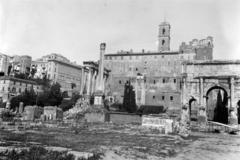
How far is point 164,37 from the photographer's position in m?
72.9

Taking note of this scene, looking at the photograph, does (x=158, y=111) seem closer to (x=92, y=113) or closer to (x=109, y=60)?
(x=109, y=60)

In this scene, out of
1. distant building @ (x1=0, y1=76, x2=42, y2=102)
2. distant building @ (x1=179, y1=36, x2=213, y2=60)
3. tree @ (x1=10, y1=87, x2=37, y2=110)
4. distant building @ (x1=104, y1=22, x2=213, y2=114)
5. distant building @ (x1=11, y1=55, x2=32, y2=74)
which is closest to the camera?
tree @ (x1=10, y1=87, x2=37, y2=110)

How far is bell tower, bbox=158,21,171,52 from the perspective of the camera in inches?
2847

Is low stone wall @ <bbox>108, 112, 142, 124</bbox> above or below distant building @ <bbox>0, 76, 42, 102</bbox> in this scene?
below

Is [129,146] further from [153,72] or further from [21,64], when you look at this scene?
[21,64]

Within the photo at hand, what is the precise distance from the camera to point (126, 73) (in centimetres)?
6875

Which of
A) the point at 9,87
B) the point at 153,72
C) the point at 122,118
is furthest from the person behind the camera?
the point at 9,87

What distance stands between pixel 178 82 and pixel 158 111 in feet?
34.3

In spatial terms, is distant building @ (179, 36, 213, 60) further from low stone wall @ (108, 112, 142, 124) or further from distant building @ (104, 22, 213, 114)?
low stone wall @ (108, 112, 142, 124)

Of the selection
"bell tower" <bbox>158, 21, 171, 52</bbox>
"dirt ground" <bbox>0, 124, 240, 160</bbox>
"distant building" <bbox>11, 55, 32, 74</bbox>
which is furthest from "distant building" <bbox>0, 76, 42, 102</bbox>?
"dirt ground" <bbox>0, 124, 240, 160</bbox>

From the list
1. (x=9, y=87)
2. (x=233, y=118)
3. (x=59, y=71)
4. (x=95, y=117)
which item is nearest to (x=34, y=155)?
(x=95, y=117)

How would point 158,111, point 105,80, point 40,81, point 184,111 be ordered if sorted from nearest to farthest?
point 184,111
point 158,111
point 105,80
point 40,81

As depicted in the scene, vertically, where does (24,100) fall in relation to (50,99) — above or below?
below

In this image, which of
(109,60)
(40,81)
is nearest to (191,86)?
(109,60)
